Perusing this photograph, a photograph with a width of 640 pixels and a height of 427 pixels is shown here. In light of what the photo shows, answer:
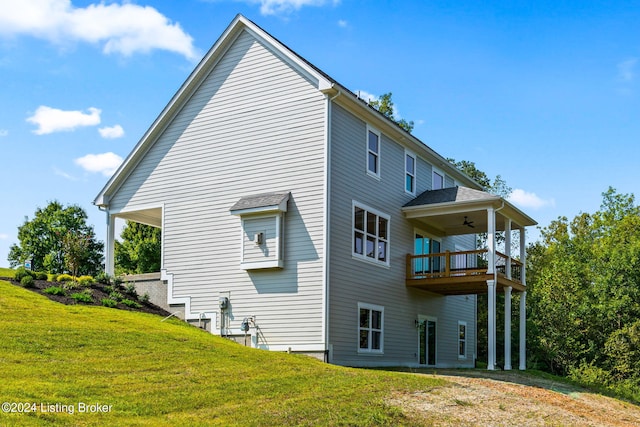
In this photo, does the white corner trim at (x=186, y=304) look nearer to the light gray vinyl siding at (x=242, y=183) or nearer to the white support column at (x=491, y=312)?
the light gray vinyl siding at (x=242, y=183)

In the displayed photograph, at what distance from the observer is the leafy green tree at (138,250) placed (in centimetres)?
4647

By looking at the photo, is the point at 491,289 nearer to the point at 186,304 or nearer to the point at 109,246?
the point at 186,304

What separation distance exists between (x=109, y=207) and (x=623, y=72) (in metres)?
23.9

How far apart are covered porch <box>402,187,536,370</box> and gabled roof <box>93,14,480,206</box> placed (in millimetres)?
2510

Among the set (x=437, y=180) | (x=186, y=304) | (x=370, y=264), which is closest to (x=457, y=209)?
(x=370, y=264)

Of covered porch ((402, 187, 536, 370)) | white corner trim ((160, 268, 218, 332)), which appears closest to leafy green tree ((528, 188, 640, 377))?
covered porch ((402, 187, 536, 370))

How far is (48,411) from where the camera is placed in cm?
1050

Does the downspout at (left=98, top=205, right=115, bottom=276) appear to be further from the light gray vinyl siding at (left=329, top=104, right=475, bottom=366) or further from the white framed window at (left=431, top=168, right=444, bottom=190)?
the white framed window at (left=431, top=168, right=444, bottom=190)

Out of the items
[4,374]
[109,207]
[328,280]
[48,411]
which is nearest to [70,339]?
[4,374]

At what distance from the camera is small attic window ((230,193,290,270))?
20719mm

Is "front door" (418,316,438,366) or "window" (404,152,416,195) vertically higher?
"window" (404,152,416,195)

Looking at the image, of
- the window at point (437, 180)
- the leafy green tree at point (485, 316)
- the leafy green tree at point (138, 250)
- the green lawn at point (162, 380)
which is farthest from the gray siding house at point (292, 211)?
the leafy green tree at point (138, 250)

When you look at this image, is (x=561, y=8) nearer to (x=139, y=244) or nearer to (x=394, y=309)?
(x=394, y=309)

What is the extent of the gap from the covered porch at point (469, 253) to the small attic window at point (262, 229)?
555 cm
